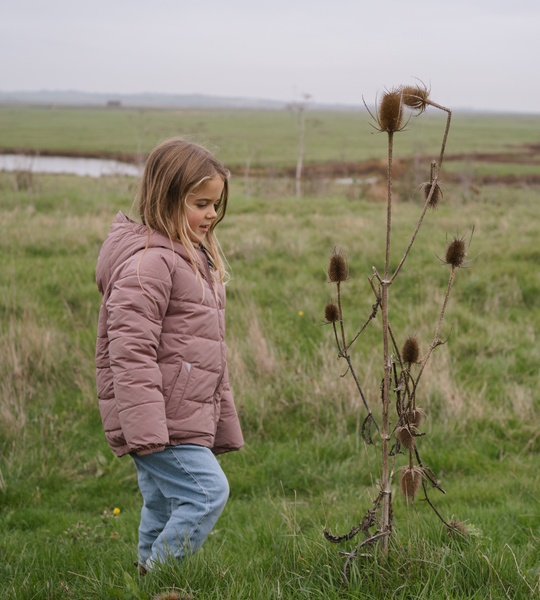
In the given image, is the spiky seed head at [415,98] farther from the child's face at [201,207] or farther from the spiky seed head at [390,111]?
the child's face at [201,207]

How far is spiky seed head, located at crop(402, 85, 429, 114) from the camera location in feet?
5.25

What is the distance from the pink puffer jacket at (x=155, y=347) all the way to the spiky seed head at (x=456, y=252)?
98cm

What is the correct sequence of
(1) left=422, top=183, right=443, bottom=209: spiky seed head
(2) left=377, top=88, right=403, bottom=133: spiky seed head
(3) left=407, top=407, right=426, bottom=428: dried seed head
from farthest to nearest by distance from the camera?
1. (3) left=407, top=407, right=426, bottom=428: dried seed head
2. (1) left=422, top=183, right=443, bottom=209: spiky seed head
3. (2) left=377, top=88, right=403, bottom=133: spiky seed head

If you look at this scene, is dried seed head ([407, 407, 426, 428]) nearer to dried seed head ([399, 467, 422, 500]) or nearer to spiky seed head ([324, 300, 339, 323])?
dried seed head ([399, 467, 422, 500])

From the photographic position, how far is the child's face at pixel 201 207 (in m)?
2.32

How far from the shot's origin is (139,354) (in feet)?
6.45

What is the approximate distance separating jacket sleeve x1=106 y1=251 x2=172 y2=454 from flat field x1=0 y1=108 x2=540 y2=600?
588 mm

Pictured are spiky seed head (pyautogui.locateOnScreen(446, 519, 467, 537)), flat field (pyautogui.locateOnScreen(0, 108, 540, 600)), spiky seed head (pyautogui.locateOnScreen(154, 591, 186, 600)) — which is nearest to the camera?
spiky seed head (pyautogui.locateOnScreen(154, 591, 186, 600))

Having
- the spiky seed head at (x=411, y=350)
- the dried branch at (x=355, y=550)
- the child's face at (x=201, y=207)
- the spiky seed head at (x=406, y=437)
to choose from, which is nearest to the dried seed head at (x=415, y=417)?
the spiky seed head at (x=406, y=437)

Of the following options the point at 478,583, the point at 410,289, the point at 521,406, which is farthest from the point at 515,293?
the point at 478,583

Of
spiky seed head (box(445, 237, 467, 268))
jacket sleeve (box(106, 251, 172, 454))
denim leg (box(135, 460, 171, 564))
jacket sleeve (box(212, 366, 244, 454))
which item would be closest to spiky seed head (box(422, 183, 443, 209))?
spiky seed head (box(445, 237, 467, 268))

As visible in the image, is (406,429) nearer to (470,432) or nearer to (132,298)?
(132,298)

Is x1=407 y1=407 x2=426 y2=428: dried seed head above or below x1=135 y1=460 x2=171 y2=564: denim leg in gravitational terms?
above

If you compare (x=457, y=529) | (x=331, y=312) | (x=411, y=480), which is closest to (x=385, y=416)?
(x=411, y=480)
